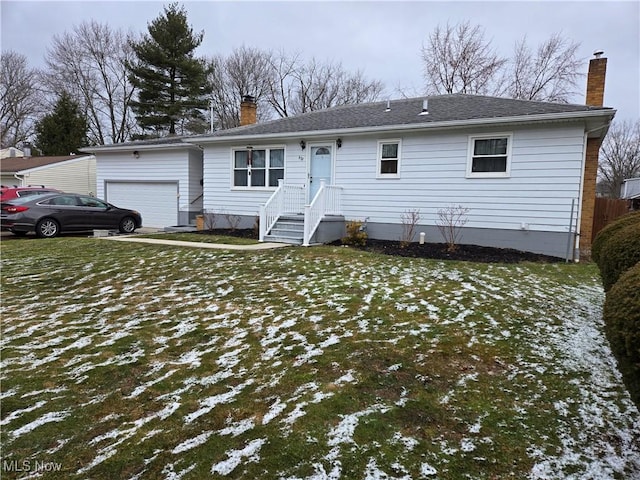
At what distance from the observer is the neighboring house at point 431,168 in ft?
29.1

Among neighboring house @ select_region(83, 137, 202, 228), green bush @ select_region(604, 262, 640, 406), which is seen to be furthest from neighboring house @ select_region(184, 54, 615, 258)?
green bush @ select_region(604, 262, 640, 406)

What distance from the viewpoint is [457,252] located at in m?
9.03

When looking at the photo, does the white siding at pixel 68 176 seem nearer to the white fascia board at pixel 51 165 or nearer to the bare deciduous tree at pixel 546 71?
the white fascia board at pixel 51 165

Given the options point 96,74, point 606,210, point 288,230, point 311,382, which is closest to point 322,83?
point 96,74

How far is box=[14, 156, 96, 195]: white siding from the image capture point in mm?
21922

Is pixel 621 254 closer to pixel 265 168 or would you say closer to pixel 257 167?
pixel 265 168

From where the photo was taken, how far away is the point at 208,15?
28688 millimetres

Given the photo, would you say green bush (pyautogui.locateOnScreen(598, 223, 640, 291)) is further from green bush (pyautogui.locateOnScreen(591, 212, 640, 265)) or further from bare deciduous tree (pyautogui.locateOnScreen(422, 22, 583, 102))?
bare deciduous tree (pyautogui.locateOnScreen(422, 22, 583, 102))

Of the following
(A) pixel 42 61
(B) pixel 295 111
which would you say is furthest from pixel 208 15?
(A) pixel 42 61

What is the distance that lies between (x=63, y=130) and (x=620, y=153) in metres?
45.5

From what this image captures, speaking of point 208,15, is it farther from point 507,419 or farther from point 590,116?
point 507,419

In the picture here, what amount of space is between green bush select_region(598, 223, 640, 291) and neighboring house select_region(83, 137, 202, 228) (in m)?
13.4

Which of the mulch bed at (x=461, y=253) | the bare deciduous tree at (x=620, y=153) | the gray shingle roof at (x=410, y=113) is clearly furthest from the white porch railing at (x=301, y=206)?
the bare deciduous tree at (x=620, y=153)

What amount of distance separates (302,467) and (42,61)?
38.8m
